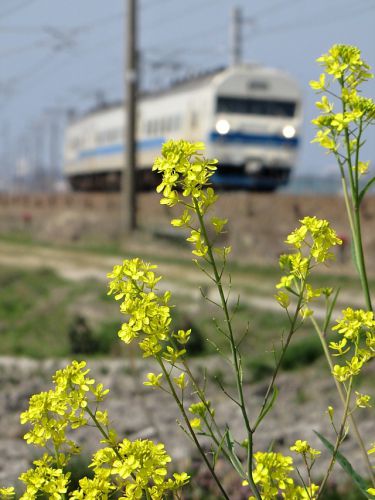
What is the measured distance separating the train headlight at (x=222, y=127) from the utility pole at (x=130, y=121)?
2.16 metres

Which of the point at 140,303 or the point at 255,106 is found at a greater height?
the point at 255,106

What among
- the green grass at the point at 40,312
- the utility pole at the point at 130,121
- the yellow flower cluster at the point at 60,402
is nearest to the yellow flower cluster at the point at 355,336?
the yellow flower cluster at the point at 60,402

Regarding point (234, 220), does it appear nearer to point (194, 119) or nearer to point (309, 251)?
point (194, 119)

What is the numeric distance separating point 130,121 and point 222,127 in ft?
7.80

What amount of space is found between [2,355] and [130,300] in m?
9.01

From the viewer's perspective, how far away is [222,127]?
22.9 metres

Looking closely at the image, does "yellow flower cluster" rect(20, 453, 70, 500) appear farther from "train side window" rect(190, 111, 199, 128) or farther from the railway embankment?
"train side window" rect(190, 111, 199, 128)

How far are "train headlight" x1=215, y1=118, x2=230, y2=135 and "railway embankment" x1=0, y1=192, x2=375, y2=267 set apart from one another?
1.51 m

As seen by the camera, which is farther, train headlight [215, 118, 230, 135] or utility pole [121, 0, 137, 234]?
train headlight [215, 118, 230, 135]

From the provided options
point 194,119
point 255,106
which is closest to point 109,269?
point 194,119

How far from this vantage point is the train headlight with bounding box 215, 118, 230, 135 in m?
22.8

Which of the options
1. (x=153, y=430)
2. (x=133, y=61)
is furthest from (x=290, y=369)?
(x=133, y=61)

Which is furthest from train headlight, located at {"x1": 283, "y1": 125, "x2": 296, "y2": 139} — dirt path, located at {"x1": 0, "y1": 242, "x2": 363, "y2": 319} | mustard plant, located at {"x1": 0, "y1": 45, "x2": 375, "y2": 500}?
mustard plant, located at {"x1": 0, "y1": 45, "x2": 375, "y2": 500}

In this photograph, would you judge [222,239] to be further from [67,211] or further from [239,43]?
[239,43]
